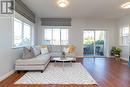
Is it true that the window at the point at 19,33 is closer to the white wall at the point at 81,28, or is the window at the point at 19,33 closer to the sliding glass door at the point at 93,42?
the white wall at the point at 81,28

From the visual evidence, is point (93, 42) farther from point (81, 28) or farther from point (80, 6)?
point (80, 6)

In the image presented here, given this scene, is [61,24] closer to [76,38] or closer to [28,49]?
[76,38]

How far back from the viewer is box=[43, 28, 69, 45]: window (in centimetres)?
1007

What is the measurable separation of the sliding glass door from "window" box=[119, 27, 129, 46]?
121 centimetres

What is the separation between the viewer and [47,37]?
1010cm

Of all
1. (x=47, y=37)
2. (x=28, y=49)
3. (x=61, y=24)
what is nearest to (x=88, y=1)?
(x=28, y=49)

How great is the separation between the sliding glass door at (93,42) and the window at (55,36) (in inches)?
53.0

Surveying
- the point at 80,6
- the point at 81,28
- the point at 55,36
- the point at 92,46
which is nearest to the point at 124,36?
the point at 92,46

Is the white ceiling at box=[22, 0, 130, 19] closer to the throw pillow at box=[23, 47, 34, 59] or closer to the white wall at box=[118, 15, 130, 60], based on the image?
the white wall at box=[118, 15, 130, 60]

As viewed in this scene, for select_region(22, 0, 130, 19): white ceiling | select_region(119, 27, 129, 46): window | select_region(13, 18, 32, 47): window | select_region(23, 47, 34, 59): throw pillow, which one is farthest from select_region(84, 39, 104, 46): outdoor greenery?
select_region(23, 47, 34, 59): throw pillow

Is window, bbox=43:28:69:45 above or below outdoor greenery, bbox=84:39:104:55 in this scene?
above

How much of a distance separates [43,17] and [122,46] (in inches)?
204

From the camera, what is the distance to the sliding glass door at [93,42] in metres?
10.3

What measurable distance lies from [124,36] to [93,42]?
206 centimetres
